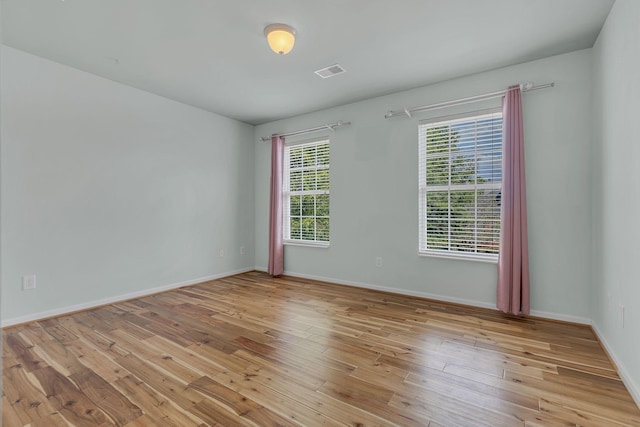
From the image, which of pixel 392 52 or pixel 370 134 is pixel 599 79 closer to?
pixel 392 52

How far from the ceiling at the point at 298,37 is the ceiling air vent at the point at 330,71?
7 centimetres

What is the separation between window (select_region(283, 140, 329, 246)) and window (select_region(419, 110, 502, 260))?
59.4 inches

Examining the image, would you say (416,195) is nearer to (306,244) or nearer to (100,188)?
(306,244)

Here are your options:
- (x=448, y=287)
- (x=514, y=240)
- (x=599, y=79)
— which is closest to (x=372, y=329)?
(x=448, y=287)

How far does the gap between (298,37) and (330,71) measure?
717mm

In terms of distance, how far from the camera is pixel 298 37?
260cm

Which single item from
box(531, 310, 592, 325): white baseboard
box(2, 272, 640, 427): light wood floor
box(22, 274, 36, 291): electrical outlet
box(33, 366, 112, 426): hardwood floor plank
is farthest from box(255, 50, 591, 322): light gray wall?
box(33, 366, 112, 426): hardwood floor plank

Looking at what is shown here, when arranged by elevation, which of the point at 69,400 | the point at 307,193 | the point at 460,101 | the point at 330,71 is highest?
the point at 330,71

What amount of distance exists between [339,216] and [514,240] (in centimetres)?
219

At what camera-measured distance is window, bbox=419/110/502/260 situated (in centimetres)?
328

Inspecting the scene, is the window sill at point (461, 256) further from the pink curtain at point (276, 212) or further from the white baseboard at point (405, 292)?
the pink curtain at point (276, 212)

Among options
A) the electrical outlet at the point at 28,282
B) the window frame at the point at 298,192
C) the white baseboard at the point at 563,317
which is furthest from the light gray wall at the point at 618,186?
the electrical outlet at the point at 28,282

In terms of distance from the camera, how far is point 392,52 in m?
2.86

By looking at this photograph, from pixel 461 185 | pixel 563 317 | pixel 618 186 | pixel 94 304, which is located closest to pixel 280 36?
pixel 461 185
